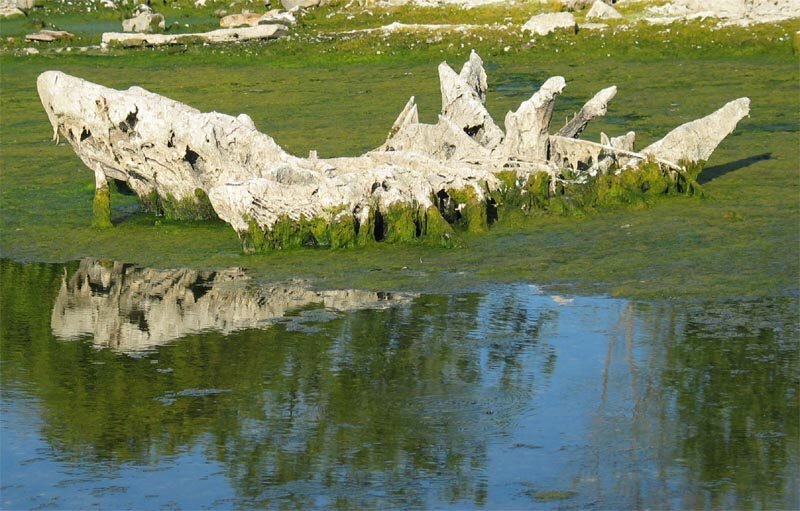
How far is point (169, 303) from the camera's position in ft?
46.4

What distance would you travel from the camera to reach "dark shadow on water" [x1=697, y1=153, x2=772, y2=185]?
1947 centimetres

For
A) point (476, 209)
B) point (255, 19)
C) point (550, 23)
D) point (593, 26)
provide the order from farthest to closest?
point (255, 19)
point (593, 26)
point (550, 23)
point (476, 209)

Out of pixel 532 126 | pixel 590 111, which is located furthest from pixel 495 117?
pixel 532 126

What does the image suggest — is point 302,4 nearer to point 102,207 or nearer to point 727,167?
point 727,167

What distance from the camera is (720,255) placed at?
1504 cm

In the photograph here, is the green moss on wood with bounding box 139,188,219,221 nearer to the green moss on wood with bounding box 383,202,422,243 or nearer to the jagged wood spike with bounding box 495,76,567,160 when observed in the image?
the green moss on wood with bounding box 383,202,422,243

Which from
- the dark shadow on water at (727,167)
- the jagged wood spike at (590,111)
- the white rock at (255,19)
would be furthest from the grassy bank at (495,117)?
the jagged wood spike at (590,111)

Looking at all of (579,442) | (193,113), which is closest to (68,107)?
(193,113)

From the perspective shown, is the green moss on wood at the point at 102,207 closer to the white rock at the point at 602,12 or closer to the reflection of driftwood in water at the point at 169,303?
the reflection of driftwood in water at the point at 169,303

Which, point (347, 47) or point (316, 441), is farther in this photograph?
point (347, 47)

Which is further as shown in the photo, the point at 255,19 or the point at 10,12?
the point at 10,12

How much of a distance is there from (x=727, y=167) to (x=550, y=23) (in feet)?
59.2

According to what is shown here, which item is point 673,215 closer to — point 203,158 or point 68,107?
point 203,158

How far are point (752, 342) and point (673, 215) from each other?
16.7 feet
